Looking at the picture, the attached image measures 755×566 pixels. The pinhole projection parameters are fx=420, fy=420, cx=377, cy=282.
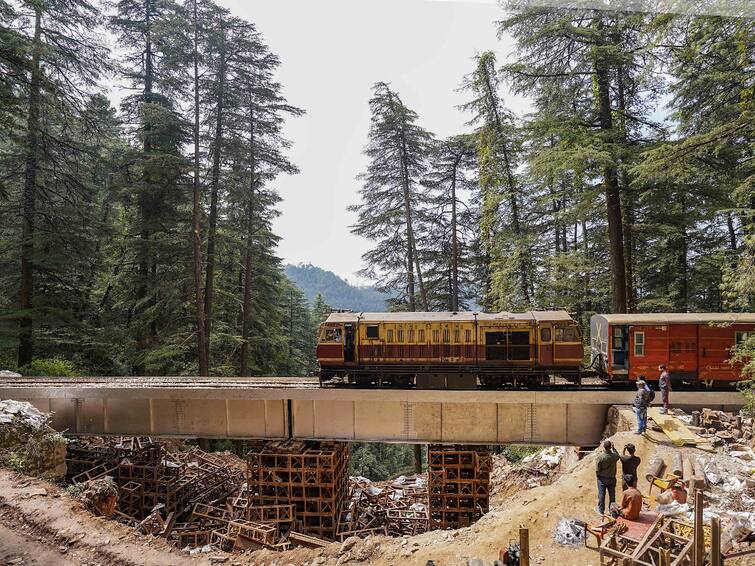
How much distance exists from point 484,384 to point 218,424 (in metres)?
10.2

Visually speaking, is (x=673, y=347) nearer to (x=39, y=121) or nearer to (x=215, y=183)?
(x=215, y=183)

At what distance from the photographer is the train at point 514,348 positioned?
1509 cm

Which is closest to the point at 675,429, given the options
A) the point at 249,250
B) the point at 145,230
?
the point at 249,250

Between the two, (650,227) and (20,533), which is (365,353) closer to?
(20,533)

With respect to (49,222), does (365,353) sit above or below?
below

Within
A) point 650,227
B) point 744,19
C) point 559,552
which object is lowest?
point 559,552

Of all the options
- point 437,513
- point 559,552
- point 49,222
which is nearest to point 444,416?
point 437,513

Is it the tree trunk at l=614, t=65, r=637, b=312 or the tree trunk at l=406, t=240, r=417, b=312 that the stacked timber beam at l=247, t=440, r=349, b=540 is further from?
the tree trunk at l=614, t=65, r=637, b=312

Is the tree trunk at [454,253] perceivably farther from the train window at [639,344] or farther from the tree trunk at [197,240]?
the tree trunk at [197,240]

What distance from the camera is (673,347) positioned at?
1517cm

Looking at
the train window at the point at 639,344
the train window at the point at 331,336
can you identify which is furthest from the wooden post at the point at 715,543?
the train window at the point at 331,336

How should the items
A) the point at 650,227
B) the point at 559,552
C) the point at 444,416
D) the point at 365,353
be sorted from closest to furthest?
the point at 559,552
the point at 444,416
the point at 365,353
the point at 650,227

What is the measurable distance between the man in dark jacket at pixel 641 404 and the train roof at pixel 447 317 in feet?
16.0

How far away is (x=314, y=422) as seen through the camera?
1492cm
